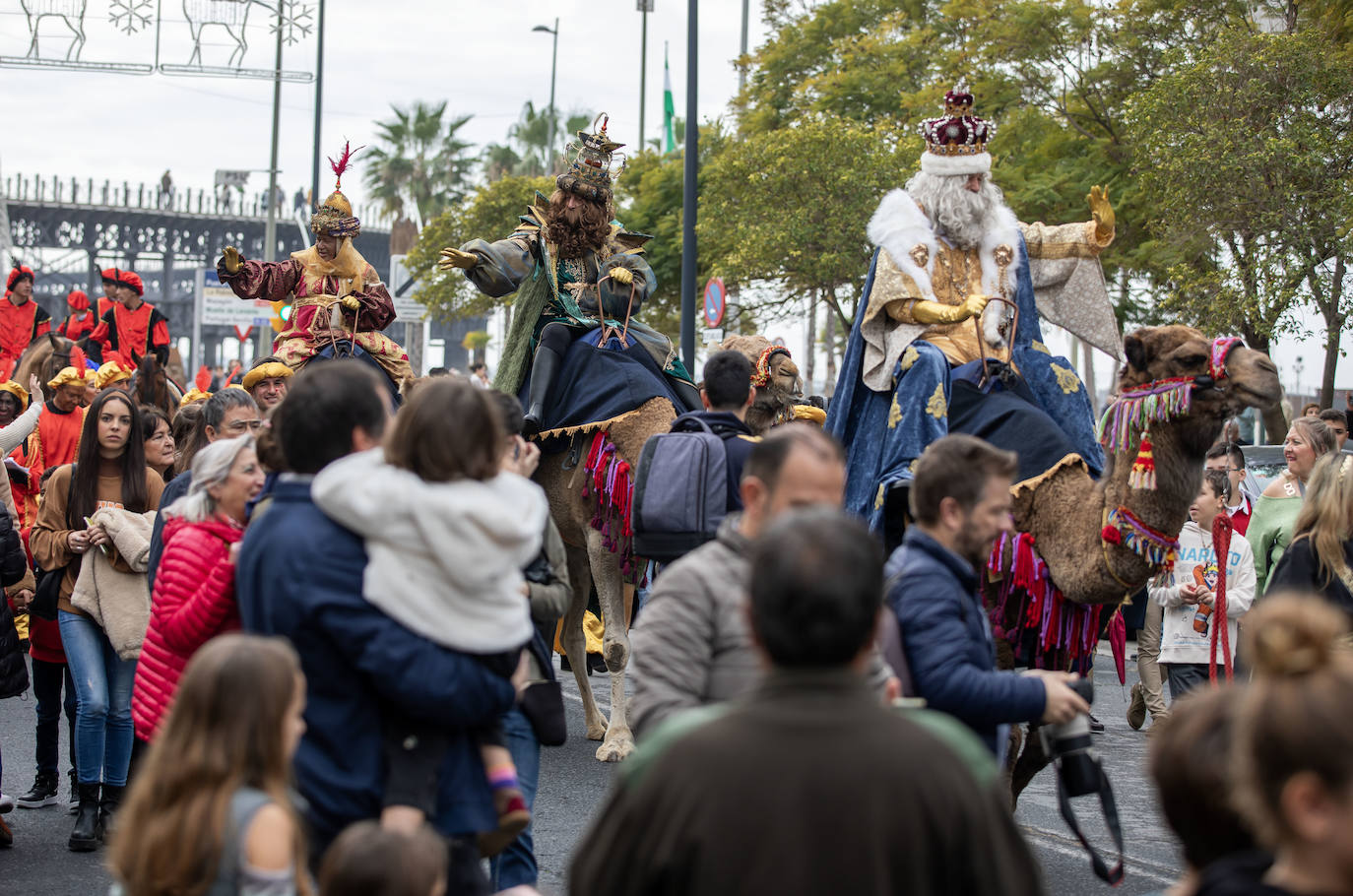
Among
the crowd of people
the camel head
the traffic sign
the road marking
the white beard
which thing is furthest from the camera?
the traffic sign

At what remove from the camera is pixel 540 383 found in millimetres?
9000

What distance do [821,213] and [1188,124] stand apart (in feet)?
22.0

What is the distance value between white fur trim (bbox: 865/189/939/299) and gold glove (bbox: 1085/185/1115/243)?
31.0 inches

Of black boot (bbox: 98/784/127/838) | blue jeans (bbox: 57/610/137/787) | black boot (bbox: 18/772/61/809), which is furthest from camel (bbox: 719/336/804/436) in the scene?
black boot (bbox: 18/772/61/809)

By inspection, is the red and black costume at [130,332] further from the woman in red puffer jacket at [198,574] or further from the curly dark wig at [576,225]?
the woman in red puffer jacket at [198,574]

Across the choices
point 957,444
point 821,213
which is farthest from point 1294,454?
point 821,213

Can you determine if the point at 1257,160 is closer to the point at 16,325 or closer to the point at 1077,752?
the point at 16,325

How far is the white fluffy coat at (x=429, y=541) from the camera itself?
3471 millimetres

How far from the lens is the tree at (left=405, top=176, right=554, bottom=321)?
32969 millimetres

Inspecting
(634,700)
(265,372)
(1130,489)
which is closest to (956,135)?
(1130,489)

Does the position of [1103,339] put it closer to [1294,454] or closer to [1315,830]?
[1294,454]

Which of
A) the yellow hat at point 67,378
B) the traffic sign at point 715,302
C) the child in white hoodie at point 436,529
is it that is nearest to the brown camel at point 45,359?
the yellow hat at point 67,378

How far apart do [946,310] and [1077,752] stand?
3.23 meters

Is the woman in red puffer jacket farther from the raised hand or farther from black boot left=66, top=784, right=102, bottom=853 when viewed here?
the raised hand
